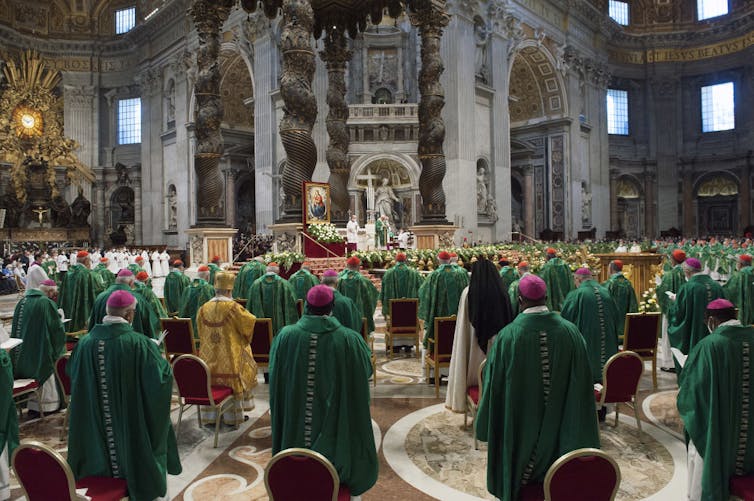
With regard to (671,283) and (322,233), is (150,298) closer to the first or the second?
(322,233)

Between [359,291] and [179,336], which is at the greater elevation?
[359,291]

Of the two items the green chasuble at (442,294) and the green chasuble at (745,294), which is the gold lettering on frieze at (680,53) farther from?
the green chasuble at (442,294)

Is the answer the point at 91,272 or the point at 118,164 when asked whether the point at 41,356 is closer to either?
the point at 91,272

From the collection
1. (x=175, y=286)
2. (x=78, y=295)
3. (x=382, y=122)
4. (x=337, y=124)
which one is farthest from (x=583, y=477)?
(x=382, y=122)

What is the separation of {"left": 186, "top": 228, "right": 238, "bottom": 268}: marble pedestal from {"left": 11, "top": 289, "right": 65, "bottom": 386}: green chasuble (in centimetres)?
868

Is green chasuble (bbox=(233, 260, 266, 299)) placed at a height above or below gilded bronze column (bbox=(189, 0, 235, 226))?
below

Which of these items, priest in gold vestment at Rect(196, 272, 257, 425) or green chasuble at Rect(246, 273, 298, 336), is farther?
green chasuble at Rect(246, 273, 298, 336)

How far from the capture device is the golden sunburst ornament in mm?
32844

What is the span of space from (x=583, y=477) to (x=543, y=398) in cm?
64

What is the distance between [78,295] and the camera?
815 cm

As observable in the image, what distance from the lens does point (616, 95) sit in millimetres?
37656

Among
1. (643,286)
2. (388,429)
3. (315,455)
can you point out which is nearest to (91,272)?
(388,429)

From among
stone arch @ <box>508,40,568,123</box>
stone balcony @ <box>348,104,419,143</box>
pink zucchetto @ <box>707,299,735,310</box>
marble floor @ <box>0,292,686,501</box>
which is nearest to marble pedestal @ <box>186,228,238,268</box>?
marble floor @ <box>0,292,686,501</box>

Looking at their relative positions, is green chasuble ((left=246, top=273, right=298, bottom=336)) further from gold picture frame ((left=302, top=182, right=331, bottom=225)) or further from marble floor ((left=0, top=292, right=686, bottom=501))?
gold picture frame ((left=302, top=182, right=331, bottom=225))
